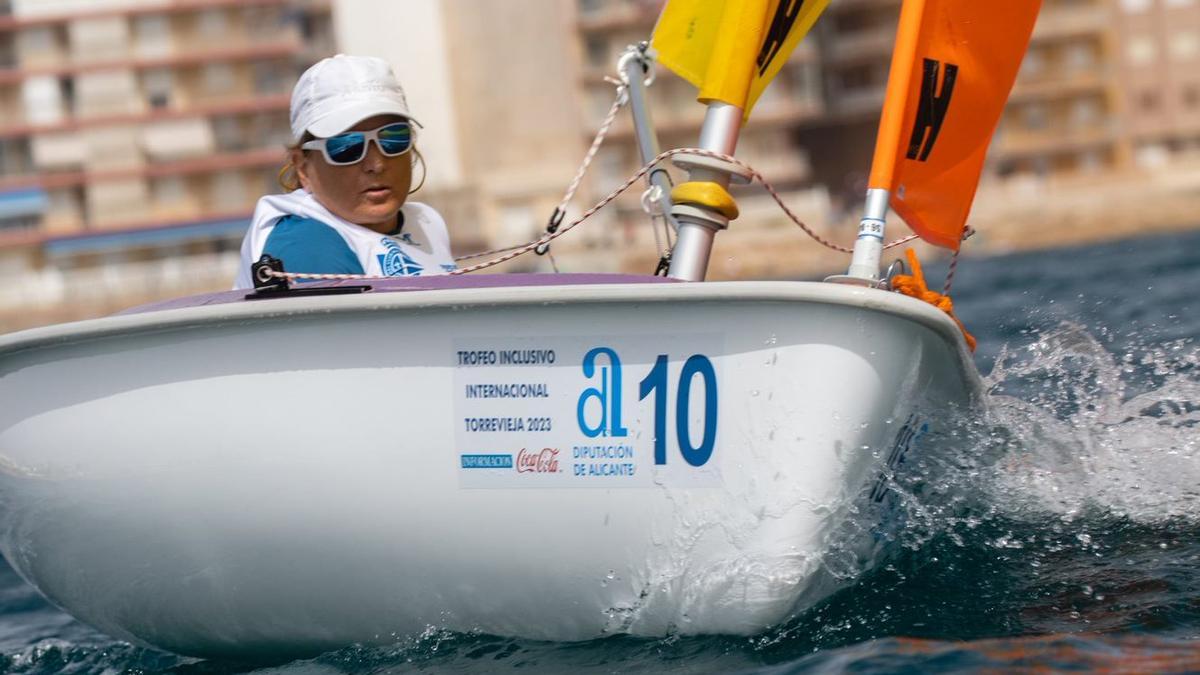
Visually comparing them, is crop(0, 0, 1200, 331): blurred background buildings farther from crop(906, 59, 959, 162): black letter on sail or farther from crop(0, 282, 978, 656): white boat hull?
crop(0, 282, 978, 656): white boat hull

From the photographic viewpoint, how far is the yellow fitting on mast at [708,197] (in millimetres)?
3814

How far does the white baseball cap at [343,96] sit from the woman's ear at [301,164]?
9 cm

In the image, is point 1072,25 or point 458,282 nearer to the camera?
point 458,282

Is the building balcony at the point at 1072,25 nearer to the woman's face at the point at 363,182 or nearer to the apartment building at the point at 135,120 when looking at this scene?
the apartment building at the point at 135,120

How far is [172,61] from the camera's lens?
149ft

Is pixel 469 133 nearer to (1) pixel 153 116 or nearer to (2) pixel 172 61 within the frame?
(2) pixel 172 61

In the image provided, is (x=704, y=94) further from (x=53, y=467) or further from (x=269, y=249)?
(x=53, y=467)

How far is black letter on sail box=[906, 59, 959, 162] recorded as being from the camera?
3939 millimetres

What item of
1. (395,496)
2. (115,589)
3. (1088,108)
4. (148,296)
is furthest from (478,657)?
(1088,108)

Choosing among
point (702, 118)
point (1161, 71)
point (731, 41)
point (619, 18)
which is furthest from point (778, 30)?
point (1161, 71)

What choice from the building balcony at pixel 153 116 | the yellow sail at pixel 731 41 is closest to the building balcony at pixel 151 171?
the building balcony at pixel 153 116

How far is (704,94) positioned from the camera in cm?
408

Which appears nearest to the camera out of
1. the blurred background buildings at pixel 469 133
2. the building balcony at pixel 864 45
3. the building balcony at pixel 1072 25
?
the blurred background buildings at pixel 469 133

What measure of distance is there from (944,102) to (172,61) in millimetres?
43713
